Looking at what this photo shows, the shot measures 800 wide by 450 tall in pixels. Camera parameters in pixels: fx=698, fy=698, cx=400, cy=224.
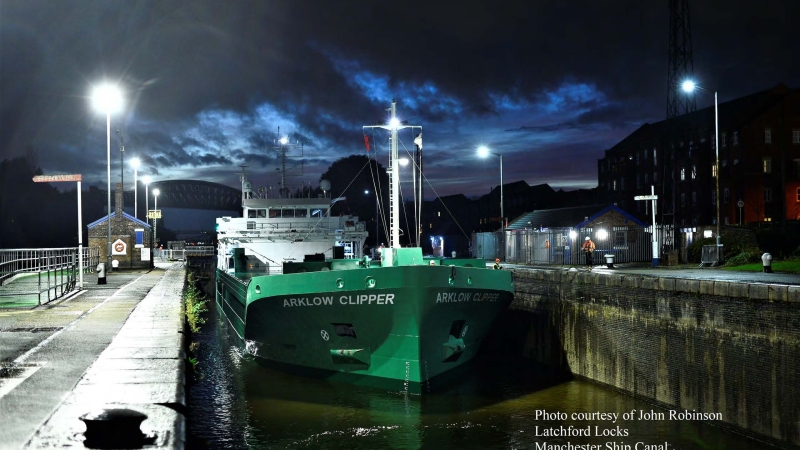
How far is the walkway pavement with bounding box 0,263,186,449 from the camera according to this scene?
7.77 meters

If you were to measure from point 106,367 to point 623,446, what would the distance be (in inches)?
368

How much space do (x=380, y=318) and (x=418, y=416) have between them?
7.75 ft

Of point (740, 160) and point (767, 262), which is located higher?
point (740, 160)

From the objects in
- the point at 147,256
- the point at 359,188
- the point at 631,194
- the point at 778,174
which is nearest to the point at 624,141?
the point at 631,194

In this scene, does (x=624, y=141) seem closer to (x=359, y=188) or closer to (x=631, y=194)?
(x=631, y=194)

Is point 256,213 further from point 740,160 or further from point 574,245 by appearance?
point 740,160

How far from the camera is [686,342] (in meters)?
14.3

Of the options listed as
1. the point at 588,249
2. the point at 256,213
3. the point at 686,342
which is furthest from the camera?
the point at 588,249

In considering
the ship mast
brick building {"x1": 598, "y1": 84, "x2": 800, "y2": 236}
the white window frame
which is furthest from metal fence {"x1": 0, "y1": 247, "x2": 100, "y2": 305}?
brick building {"x1": 598, "y1": 84, "x2": 800, "y2": 236}

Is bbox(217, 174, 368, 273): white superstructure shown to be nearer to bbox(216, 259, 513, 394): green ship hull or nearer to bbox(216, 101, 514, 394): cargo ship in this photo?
bbox(216, 101, 514, 394): cargo ship

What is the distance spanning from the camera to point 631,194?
269 ft

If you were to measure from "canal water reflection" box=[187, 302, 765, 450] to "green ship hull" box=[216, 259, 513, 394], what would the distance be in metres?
0.54

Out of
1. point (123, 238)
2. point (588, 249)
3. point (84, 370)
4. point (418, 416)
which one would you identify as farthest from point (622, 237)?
point (84, 370)

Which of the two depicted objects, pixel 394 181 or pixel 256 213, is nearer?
pixel 394 181
